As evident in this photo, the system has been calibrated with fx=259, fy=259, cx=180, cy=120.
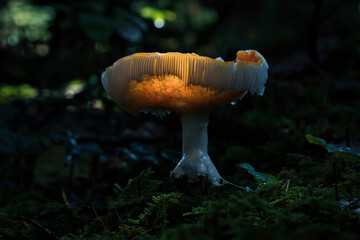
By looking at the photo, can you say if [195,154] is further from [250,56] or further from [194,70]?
[250,56]

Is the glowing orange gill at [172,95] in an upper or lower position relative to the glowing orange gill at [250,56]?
lower

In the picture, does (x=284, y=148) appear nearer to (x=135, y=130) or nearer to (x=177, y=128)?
(x=177, y=128)

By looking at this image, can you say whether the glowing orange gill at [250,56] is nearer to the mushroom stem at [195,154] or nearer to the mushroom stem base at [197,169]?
the mushroom stem at [195,154]

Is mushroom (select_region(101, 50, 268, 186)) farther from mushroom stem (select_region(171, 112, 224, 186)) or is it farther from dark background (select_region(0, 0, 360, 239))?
dark background (select_region(0, 0, 360, 239))

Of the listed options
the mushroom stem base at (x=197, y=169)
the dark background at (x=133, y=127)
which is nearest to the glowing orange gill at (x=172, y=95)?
the mushroom stem base at (x=197, y=169)

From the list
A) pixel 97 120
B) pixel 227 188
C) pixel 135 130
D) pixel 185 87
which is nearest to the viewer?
pixel 227 188

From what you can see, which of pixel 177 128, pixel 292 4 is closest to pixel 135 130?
pixel 177 128

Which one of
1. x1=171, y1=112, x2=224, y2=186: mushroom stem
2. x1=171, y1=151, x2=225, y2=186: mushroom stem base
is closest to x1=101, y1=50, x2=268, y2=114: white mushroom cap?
x1=171, y1=112, x2=224, y2=186: mushroom stem

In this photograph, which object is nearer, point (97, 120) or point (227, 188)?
point (227, 188)
